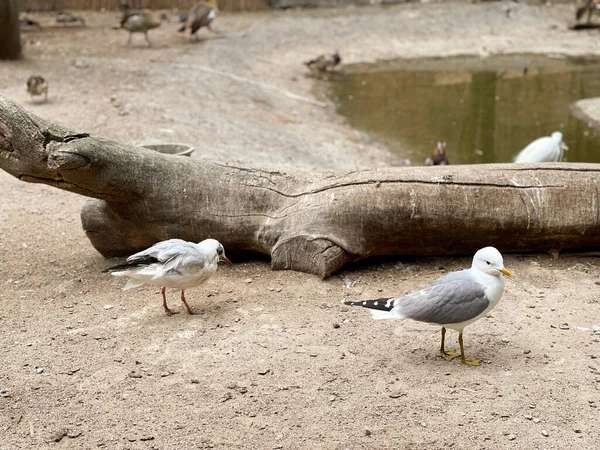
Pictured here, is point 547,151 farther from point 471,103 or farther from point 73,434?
point 73,434

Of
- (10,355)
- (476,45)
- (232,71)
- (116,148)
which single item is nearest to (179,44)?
(232,71)

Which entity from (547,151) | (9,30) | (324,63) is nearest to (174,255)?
(547,151)

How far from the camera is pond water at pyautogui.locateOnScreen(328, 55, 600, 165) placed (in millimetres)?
10523

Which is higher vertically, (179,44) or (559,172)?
(559,172)

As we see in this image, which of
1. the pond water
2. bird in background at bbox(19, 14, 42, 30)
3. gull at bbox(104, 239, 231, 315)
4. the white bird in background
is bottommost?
the pond water

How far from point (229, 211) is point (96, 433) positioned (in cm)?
209

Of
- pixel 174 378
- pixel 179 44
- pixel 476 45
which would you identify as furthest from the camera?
pixel 476 45

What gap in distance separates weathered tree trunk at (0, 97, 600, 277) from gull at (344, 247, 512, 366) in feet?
3.65

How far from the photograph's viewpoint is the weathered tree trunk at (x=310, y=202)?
197 inches

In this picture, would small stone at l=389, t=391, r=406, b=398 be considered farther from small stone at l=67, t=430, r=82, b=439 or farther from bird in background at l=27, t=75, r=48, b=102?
bird in background at l=27, t=75, r=48, b=102

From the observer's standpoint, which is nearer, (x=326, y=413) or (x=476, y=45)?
(x=326, y=413)

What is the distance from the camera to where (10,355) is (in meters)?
4.28

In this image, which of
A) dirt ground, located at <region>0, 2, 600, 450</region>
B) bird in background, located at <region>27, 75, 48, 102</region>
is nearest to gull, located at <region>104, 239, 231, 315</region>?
dirt ground, located at <region>0, 2, 600, 450</region>

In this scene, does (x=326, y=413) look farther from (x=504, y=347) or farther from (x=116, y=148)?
(x=116, y=148)
